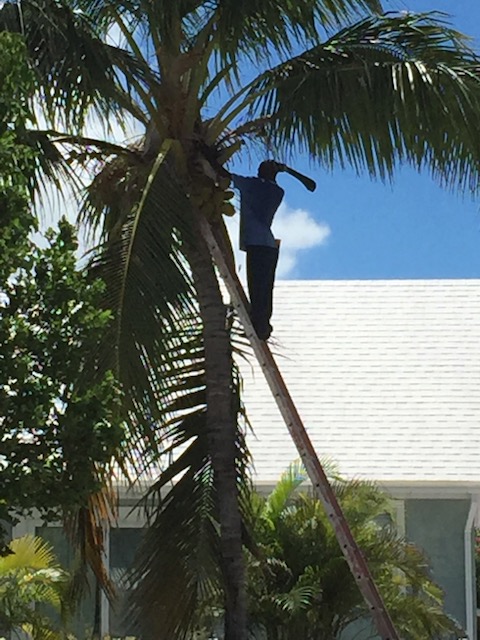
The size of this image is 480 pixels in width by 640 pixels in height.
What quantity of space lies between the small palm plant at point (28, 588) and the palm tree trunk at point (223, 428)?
2543 mm

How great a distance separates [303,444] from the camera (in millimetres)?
9414

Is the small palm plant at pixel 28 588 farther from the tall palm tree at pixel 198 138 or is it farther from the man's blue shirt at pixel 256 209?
the man's blue shirt at pixel 256 209

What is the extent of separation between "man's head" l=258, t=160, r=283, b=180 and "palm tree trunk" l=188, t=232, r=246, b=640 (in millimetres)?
711

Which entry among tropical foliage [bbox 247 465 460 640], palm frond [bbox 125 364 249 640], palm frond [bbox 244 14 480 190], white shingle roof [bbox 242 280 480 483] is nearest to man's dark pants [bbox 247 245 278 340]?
palm frond [bbox 244 14 480 190]

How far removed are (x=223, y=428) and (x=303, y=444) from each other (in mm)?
1276

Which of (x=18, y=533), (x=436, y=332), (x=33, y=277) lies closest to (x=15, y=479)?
(x=33, y=277)

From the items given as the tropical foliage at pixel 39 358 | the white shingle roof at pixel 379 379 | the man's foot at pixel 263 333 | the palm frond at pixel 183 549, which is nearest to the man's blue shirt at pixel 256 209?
the man's foot at pixel 263 333

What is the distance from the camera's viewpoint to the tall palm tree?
955 cm

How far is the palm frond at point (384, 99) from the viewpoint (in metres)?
9.84

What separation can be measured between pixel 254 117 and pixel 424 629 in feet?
18.5

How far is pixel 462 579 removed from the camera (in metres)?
15.5

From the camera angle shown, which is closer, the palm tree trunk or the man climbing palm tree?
the man climbing palm tree

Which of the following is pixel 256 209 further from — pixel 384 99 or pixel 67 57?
pixel 67 57

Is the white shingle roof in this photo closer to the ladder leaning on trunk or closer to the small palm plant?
the small palm plant
